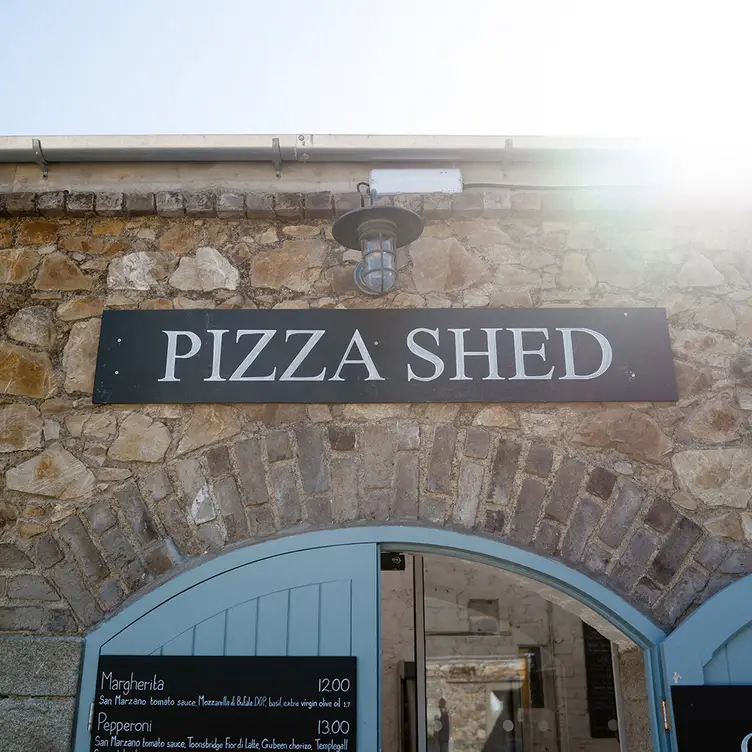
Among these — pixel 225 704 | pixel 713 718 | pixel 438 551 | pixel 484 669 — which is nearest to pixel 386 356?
pixel 438 551

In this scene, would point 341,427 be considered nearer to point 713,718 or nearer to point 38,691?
point 38,691

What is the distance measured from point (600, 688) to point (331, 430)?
338 cm

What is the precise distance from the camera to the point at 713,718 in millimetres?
3096

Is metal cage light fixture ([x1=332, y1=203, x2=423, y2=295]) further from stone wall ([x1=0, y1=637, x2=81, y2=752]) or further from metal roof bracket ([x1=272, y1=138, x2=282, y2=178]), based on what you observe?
stone wall ([x1=0, y1=637, x2=81, y2=752])

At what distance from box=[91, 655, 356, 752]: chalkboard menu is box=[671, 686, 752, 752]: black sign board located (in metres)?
1.30

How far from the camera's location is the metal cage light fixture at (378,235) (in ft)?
11.2

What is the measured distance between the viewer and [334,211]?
385 cm

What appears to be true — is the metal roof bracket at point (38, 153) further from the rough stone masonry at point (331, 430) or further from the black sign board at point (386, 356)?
the black sign board at point (386, 356)

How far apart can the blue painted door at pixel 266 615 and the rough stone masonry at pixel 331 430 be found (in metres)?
0.12

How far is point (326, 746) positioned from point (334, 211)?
94.2 inches

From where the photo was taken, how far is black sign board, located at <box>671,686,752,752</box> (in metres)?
3.06

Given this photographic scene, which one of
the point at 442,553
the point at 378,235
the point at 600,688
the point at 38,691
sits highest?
the point at 378,235

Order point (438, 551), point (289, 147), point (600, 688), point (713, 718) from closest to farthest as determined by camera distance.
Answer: point (713, 718)
point (438, 551)
point (289, 147)
point (600, 688)

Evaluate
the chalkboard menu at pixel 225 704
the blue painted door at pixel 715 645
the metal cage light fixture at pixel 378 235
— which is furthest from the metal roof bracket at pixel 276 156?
the blue painted door at pixel 715 645
